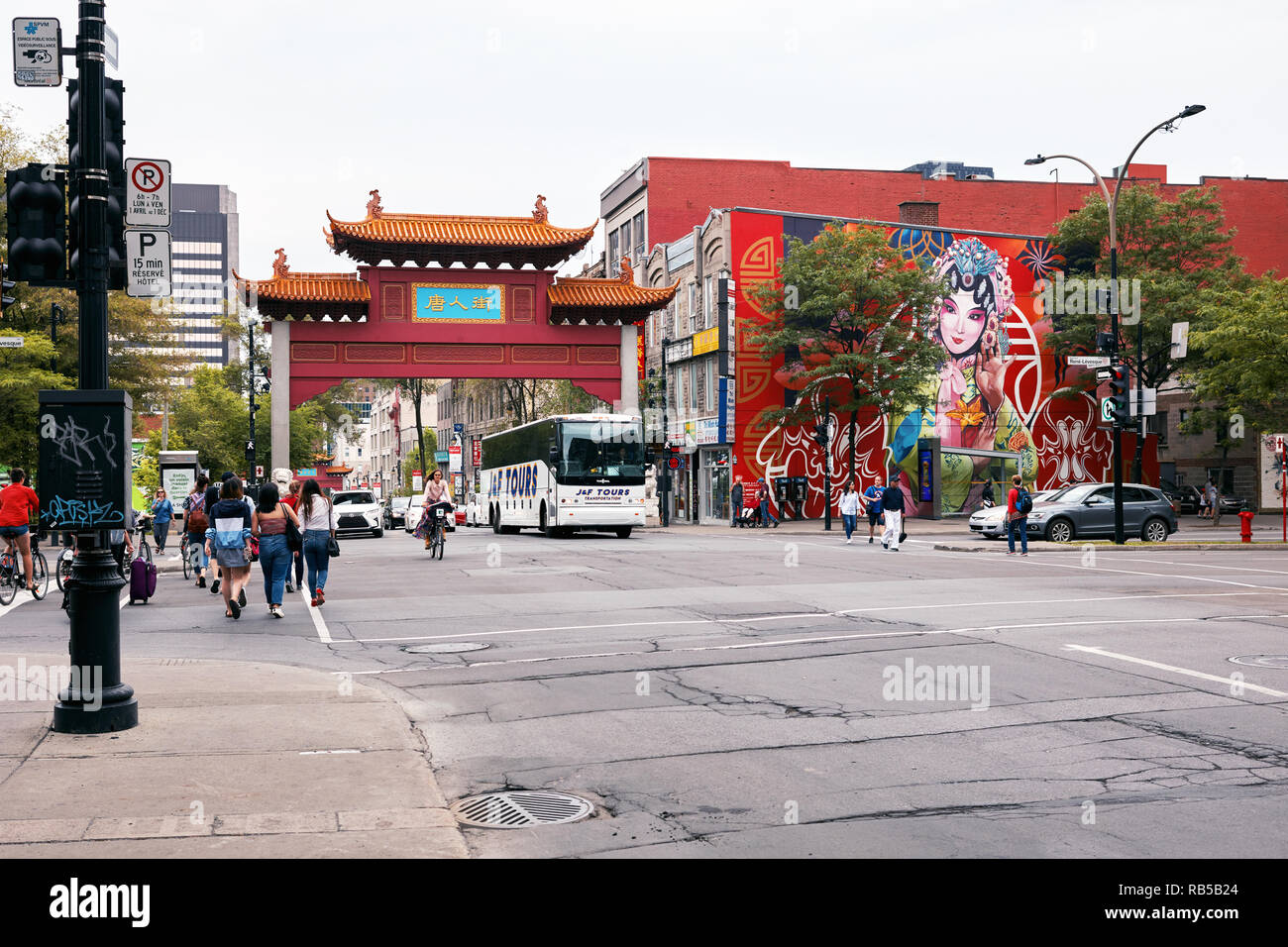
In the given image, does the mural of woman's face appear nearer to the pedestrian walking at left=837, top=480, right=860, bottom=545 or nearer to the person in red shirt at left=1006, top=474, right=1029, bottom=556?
the pedestrian walking at left=837, top=480, right=860, bottom=545

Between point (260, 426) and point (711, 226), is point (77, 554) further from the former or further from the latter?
point (260, 426)

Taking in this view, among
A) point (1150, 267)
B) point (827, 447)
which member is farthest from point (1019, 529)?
point (1150, 267)

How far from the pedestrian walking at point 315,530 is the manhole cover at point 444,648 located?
440cm

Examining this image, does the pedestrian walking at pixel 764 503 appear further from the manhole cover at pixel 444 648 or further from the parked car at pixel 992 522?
the manhole cover at pixel 444 648

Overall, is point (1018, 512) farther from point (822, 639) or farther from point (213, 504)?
point (213, 504)

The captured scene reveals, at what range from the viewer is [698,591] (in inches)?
704

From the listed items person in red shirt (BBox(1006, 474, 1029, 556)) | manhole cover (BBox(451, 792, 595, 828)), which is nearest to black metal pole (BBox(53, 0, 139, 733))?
manhole cover (BBox(451, 792, 595, 828))

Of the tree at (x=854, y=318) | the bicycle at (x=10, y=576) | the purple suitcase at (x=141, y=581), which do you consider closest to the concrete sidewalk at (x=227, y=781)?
the purple suitcase at (x=141, y=581)

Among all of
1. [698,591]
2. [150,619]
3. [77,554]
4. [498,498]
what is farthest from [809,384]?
[77,554]

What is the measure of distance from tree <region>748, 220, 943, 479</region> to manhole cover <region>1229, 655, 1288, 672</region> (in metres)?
35.5

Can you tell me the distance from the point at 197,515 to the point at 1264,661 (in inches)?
620

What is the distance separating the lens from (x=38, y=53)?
318 inches

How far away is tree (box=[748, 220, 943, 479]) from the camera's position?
156ft
